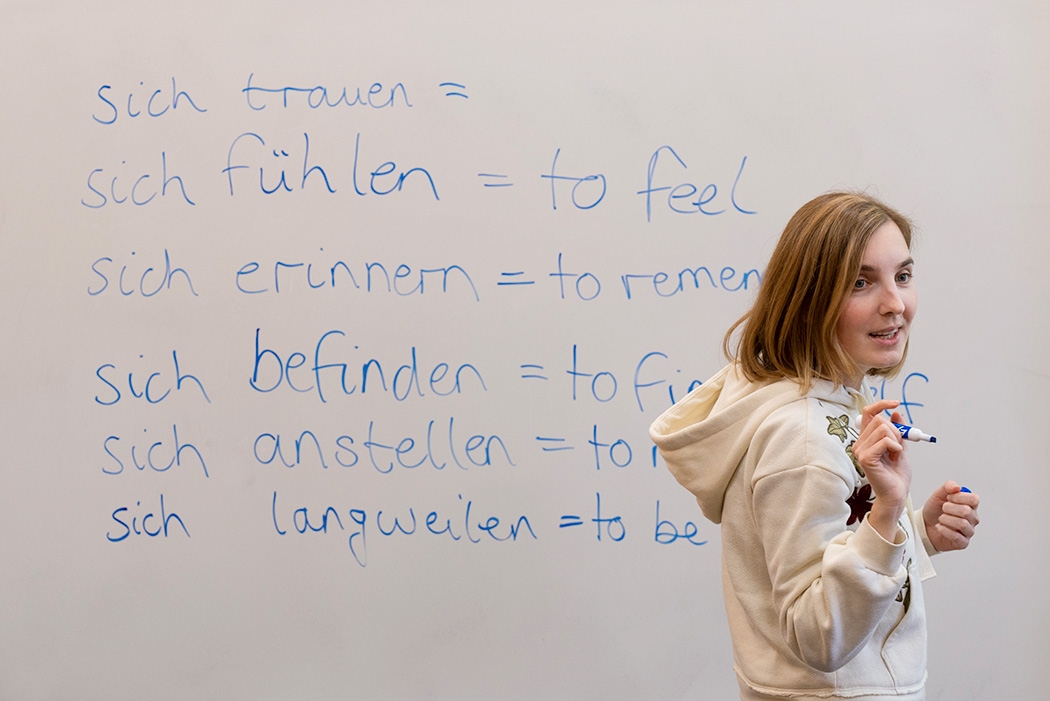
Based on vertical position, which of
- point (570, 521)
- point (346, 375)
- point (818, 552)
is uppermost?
point (346, 375)

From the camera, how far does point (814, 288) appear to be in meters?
0.82

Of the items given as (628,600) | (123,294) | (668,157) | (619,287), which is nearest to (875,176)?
(668,157)

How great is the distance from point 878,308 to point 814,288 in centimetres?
6

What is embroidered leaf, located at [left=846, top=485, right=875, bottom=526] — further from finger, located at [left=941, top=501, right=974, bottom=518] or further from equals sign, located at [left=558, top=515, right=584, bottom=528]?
equals sign, located at [left=558, top=515, right=584, bottom=528]

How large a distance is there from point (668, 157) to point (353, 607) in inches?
31.9

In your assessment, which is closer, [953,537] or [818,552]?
[818,552]

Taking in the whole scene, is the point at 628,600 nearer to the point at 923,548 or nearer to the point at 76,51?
the point at 923,548

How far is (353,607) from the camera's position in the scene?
4.57 ft

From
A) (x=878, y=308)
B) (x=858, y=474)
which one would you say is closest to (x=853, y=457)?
Result: (x=858, y=474)

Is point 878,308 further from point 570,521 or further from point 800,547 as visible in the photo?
point 570,521

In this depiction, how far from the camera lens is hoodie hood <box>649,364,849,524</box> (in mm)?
819

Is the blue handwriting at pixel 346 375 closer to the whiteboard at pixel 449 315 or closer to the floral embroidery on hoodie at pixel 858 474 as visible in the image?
the whiteboard at pixel 449 315

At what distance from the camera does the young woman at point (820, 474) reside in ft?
2.38

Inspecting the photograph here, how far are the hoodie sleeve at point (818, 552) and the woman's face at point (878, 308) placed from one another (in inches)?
4.0
